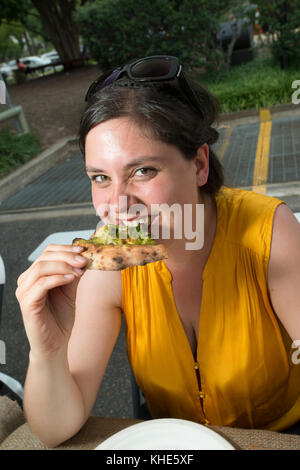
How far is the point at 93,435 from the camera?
1.25 metres

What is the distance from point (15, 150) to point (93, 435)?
9559 mm

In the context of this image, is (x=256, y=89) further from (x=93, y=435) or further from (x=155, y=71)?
(x=93, y=435)

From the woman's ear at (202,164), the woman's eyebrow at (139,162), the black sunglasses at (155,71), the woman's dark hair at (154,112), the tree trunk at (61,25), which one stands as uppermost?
the tree trunk at (61,25)

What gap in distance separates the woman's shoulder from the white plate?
32.7 inches

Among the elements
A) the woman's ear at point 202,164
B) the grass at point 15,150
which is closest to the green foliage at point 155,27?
the grass at point 15,150

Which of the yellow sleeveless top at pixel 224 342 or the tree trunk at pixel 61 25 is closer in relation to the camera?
the yellow sleeveless top at pixel 224 342

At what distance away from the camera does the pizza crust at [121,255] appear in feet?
4.69

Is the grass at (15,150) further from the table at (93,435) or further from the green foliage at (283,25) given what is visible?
the table at (93,435)

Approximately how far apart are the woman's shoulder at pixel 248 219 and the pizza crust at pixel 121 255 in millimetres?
397

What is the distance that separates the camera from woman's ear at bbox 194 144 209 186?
64.6 inches

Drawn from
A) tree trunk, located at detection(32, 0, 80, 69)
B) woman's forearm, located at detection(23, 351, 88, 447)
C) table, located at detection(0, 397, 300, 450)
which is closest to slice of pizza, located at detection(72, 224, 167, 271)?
woman's forearm, located at detection(23, 351, 88, 447)

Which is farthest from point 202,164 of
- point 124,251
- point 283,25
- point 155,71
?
point 283,25

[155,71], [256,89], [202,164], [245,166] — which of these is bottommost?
[245,166]

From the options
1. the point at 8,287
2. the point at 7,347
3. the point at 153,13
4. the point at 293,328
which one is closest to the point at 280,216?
the point at 293,328
